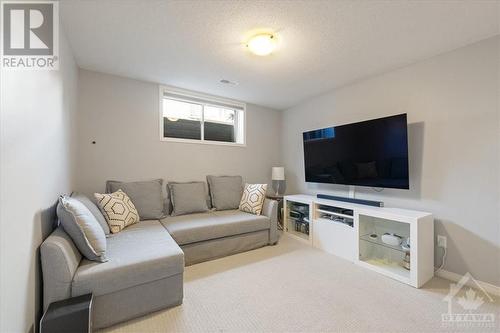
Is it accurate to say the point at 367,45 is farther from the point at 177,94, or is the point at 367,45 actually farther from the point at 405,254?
the point at 177,94

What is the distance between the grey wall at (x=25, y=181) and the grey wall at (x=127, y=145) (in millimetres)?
939

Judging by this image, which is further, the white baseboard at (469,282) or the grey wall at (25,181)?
the white baseboard at (469,282)

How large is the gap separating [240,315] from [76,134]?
2.73m

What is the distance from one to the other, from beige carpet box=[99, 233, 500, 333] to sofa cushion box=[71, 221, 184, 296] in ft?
1.01

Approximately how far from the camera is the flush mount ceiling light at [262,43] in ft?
6.19

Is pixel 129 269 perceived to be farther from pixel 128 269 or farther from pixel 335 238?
pixel 335 238

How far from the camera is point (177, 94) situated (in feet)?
10.8

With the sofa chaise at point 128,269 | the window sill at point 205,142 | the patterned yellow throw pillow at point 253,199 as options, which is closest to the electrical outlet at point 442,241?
the patterned yellow throw pillow at point 253,199

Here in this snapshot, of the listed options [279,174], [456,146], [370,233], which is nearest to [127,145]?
[279,174]

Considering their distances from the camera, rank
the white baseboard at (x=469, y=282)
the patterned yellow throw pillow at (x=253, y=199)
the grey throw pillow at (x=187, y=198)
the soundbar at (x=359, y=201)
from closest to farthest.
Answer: the white baseboard at (x=469, y=282) → the soundbar at (x=359, y=201) → the grey throw pillow at (x=187, y=198) → the patterned yellow throw pillow at (x=253, y=199)

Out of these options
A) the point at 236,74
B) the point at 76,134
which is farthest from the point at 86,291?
the point at 236,74

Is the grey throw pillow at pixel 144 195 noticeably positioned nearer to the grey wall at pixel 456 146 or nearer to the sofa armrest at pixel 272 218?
the sofa armrest at pixel 272 218

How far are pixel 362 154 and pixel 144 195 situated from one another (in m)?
2.86

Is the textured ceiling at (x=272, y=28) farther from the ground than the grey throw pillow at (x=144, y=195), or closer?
farther from the ground
